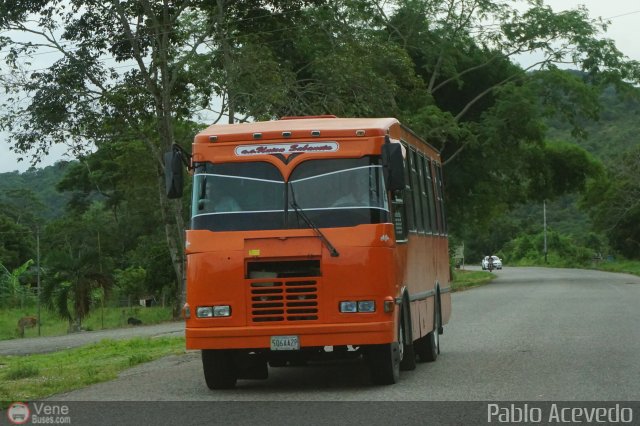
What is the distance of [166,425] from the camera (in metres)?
9.68

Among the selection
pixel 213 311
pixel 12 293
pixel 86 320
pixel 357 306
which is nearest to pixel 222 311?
pixel 213 311

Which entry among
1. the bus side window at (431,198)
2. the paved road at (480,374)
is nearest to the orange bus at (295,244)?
the paved road at (480,374)

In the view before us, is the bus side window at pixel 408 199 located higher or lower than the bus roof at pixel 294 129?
lower

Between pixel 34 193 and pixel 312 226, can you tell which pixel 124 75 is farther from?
pixel 34 193

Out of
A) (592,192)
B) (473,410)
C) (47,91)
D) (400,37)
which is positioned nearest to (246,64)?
(47,91)

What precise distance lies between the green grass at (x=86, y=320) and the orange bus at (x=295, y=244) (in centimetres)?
2303

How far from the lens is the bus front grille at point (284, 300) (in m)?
12.0

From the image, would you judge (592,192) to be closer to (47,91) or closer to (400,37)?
(400,37)

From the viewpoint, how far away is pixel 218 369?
41.3ft

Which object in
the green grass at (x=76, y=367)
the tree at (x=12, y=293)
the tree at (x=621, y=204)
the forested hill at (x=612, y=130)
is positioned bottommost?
the green grass at (x=76, y=367)

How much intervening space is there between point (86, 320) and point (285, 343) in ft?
98.8

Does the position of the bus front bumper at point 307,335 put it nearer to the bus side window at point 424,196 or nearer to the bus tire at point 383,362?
the bus tire at point 383,362

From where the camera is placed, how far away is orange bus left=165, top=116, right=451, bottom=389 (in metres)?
12.0

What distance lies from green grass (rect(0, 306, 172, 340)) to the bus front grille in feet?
76.9
